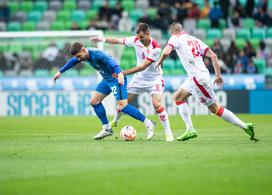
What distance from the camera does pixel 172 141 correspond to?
48.7 feet

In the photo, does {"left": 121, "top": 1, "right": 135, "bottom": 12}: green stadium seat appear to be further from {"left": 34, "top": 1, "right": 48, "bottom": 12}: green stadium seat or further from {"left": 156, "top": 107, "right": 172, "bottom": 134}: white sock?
{"left": 156, "top": 107, "right": 172, "bottom": 134}: white sock

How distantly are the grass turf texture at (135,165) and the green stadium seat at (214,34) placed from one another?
14441 millimetres

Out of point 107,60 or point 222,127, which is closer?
point 107,60

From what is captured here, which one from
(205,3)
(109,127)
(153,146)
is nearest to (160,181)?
(153,146)

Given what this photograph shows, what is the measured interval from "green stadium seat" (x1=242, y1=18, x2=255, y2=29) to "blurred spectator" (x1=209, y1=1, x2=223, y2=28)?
103 centimetres

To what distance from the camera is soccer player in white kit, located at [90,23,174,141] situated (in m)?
15.2

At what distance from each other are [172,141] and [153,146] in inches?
49.8

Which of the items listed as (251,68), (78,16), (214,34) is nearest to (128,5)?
(78,16)

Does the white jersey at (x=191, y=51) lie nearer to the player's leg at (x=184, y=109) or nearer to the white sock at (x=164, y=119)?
the player's leg at (x=184, y=109)

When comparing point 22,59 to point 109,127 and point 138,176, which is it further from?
point 138,176

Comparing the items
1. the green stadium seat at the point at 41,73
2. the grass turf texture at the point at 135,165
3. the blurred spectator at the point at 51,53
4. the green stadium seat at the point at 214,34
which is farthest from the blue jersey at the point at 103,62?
the green stadium seat at the point at 214,34

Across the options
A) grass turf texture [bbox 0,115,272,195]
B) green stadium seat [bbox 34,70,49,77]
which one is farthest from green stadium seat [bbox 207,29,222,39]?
grass turf texture [bbox 0,115,272,195]

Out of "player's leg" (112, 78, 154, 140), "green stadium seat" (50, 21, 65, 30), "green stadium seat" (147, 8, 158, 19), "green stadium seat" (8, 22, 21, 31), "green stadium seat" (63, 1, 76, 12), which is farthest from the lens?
"green stadium seat" (63, 1, 76, 12)

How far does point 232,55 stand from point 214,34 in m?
2.53
